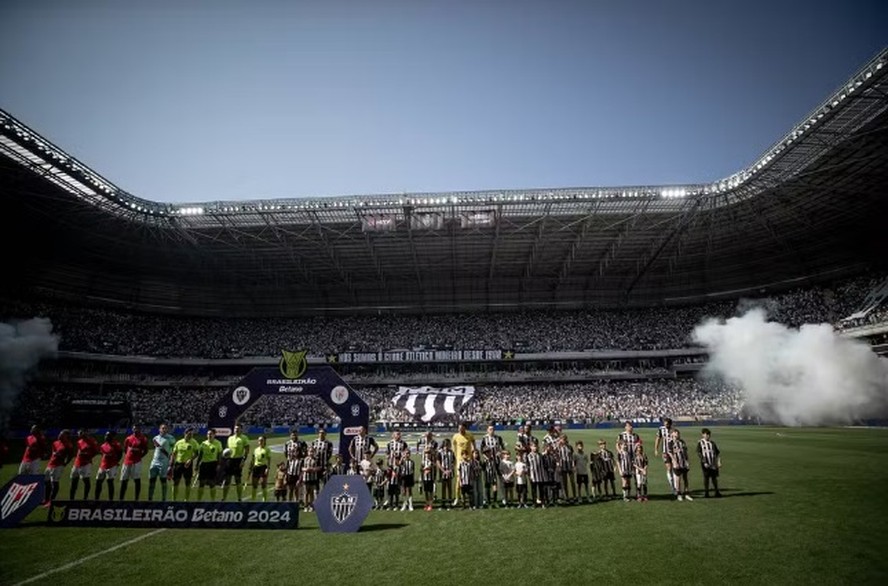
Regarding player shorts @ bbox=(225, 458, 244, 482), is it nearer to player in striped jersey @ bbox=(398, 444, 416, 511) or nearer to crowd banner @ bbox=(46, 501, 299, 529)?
crowd banner @ bbox=(46, 501, 299, 529)

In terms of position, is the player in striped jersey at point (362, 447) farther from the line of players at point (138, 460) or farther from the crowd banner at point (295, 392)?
the line of players at point (138, 460)

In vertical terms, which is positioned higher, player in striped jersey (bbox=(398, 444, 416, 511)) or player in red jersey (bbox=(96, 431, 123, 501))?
player in red jersey (bbox=(96, 431, 123, 501))

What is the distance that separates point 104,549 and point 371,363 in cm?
4530

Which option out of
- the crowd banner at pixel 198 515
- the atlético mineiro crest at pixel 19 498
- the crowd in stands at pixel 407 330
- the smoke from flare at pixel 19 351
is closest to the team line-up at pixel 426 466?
the atlético mineiro crest at pixel 19 498

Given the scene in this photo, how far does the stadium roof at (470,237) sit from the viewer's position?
32.5 m

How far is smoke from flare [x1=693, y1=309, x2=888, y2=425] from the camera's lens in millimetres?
33906

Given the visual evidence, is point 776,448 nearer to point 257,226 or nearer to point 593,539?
point 593,539

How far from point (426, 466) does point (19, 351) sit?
44.8 metres

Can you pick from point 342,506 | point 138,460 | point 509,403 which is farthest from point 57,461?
point 509,403

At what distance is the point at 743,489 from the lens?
13.1 metres

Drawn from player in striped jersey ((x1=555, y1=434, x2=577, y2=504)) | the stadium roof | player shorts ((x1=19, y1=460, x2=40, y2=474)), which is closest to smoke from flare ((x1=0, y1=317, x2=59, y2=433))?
the stadium roof

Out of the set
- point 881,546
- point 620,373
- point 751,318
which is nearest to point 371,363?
point 620,373

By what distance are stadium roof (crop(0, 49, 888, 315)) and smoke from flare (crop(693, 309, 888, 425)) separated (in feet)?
32.8

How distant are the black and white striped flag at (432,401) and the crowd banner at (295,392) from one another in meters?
30.7
